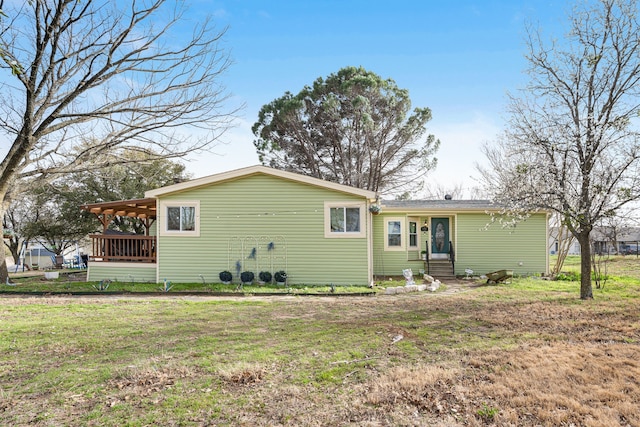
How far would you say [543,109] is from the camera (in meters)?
9.88

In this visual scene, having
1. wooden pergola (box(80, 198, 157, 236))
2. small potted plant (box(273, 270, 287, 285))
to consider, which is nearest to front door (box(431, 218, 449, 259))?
small potted plant (box(273, 270, 287, 285))

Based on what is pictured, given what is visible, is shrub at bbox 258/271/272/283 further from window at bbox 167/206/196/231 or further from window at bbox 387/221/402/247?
window at bbox 387/221/402/247

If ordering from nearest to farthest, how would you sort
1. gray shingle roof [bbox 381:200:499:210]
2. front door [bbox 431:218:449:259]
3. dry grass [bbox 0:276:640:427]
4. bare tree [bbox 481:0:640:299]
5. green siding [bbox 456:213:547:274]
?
dry grass [bbox 0:276:640:427]
bare tree [bbox 481:0:640:299]
green siding [bbox 456:213:547:274]
gray shingle roof [bbox 381:200:499:210]
front door [bbox 431:218:449:259]

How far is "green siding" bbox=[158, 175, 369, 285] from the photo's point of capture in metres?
12.0

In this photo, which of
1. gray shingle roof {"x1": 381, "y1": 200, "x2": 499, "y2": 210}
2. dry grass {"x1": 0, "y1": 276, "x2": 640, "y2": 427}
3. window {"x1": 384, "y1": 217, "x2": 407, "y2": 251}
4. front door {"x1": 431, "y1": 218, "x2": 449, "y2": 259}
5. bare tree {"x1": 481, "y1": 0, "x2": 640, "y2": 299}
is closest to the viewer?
dry grass {"x1": 0, "y1": 276, "x2": 640, "y2": 427}

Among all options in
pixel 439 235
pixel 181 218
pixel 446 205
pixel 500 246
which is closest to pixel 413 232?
pixel 439 235

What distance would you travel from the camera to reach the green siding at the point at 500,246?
1550 centimetres

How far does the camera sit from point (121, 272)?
12.9 m

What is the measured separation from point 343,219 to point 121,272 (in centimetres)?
758

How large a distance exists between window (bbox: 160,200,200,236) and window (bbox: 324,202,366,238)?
162 inches

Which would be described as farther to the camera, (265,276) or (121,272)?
(121,272)

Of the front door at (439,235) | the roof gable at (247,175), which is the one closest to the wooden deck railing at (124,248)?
the roof gable at (247,175)

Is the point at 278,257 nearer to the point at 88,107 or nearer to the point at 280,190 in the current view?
the point at 280,190

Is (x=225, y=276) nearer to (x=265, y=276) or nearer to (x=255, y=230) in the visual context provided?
(x=265, y=276)
